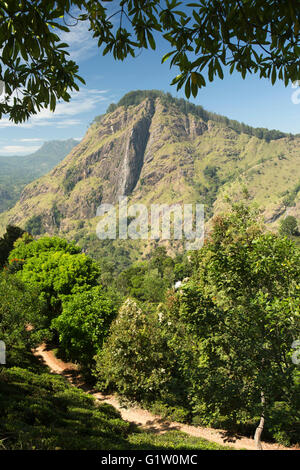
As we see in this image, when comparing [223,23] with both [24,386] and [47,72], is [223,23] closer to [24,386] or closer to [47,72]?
[47,72]

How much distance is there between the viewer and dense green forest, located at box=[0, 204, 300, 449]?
5777mm

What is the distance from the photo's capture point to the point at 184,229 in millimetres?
163125

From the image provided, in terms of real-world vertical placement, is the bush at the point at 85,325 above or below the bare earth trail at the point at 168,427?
above

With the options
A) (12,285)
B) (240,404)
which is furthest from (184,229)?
(240,404)

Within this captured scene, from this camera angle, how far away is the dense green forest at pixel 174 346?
5.78 m

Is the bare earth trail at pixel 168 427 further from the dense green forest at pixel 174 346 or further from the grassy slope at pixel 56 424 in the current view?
the grassy slope at pixel 56 424

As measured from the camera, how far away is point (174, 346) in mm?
11766

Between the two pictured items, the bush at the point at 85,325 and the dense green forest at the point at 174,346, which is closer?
the dense green forest at the point at 174,346
